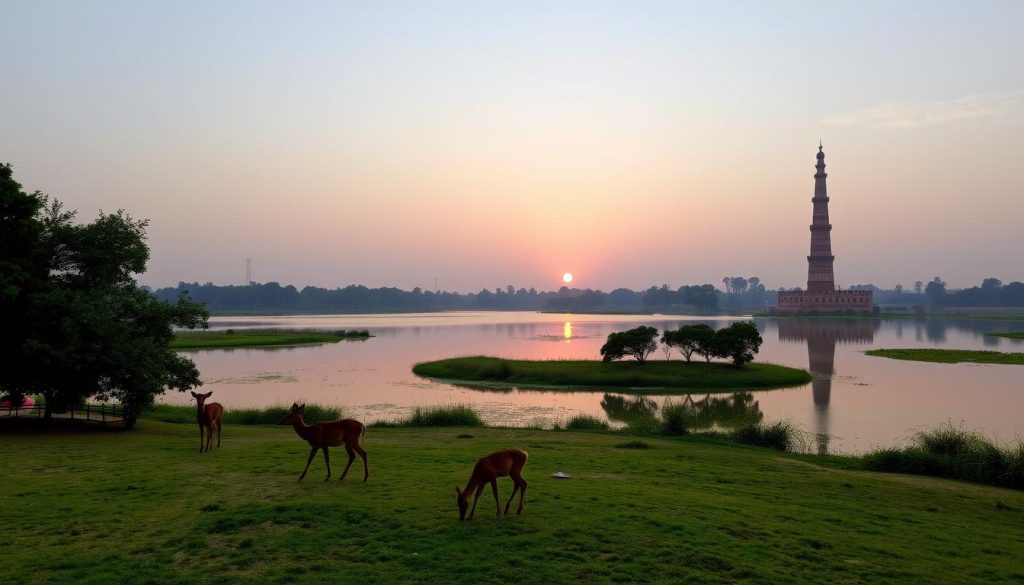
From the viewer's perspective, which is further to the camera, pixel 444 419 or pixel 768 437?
pixel 444 419

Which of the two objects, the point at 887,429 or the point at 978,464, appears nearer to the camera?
the point at 978,464

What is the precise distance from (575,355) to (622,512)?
73.1m

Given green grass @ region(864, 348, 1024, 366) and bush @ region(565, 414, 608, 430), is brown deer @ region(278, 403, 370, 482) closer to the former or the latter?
bush @ region(565, 414, 608, 430)

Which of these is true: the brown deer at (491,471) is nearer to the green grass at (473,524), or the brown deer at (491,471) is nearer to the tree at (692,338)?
the green grass at (473,524)

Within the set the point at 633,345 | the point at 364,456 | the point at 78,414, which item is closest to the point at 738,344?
the point at 633,345

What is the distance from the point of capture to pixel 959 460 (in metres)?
21.6

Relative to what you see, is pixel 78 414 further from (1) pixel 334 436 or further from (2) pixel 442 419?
(1) pixel 334 436

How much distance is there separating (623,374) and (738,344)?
12.3 meters

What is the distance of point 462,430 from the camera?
29.5 m

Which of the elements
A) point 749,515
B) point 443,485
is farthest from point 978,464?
point 443,485

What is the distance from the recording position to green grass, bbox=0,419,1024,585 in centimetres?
1028

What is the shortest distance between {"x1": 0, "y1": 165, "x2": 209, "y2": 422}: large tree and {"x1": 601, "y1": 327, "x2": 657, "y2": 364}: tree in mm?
42381

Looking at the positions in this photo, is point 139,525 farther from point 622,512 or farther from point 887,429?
point 887,429

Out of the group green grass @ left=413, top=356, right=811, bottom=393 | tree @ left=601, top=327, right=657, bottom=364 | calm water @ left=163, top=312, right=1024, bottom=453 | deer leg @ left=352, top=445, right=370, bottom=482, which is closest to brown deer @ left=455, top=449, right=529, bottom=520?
deer leg @ left=352, top=445, right=370, bottom=482
